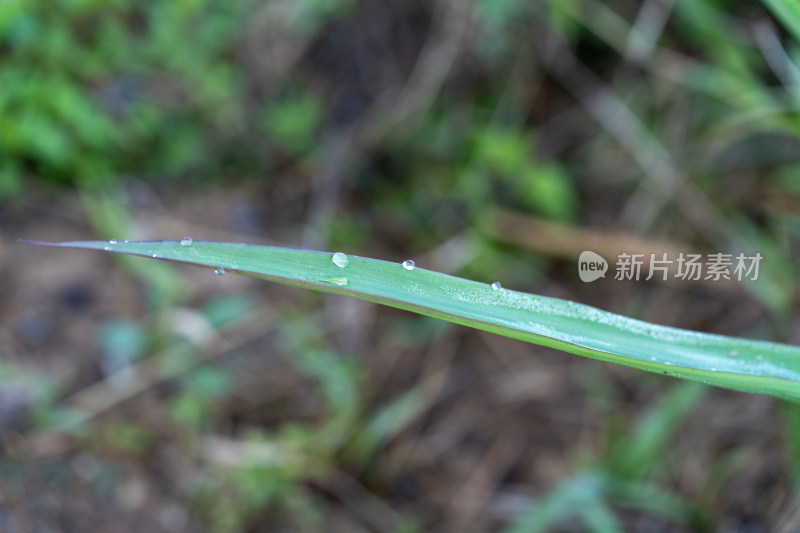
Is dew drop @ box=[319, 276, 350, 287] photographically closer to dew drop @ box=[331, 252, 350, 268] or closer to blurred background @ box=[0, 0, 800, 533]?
dew drop @ box=[331, 252, 350, 268]

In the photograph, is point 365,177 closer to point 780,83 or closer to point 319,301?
point 319,301

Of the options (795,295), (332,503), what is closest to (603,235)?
(795,295)

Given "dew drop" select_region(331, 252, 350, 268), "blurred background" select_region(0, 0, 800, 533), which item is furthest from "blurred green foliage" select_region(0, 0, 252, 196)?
"dew drop" select_region(331, 252, 350, 268)

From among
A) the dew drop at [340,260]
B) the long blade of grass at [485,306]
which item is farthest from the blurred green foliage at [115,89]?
the dew drop at [340,260]

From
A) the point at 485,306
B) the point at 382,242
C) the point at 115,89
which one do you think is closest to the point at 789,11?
the point at 485,306

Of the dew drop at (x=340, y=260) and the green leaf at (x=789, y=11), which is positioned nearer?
the dew drop at (x=340, y=260)

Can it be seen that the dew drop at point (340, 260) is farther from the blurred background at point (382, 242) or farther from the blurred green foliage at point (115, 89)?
the blurred green foliage at point (115, 89)

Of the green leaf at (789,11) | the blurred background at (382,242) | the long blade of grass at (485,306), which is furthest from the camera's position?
the blurred background at (382,242)
